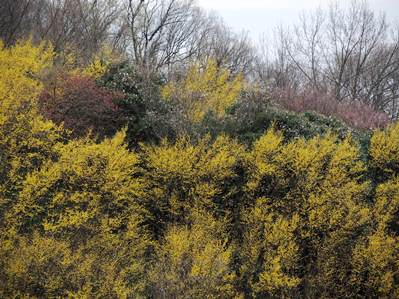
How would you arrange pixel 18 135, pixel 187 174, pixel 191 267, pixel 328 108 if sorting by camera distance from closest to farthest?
pixel 191 267 → pixel 18 135 → pixel 187 174 → pixel 328 108

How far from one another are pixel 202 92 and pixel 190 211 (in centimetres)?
460

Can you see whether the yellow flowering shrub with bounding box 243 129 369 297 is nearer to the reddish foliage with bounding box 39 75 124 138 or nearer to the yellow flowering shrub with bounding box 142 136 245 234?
the yellow flowering shrub with bounding box 142 136 245 234

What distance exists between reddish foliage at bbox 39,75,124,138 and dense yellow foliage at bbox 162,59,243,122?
2348mm

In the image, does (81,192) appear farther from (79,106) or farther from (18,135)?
(79,106)

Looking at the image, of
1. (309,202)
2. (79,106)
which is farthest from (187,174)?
(79,106)

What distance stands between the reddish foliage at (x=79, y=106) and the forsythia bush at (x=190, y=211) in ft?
2.03

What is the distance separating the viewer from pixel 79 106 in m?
16.1

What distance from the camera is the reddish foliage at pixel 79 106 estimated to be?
51.1 ft

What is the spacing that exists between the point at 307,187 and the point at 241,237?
2849 mm

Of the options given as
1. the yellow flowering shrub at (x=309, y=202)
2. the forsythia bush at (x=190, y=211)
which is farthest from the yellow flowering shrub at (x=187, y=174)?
the yellow flowering shrub at (x=309, y=202)

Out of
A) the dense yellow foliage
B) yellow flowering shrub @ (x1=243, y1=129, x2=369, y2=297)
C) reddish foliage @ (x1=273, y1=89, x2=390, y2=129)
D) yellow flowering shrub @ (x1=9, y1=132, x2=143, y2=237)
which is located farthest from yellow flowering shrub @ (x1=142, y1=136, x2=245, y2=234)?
reddish foliage @ (x1=273, y1=89, x2=390, y2=129)

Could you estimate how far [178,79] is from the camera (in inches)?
759

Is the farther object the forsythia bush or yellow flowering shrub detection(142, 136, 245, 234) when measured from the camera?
yellow flowering shrub detection(142, 136, 245, 234)

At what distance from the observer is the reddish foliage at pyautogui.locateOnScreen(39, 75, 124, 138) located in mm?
15586
